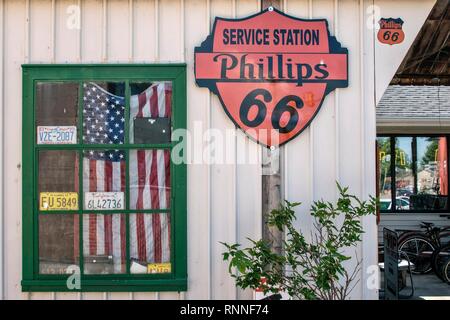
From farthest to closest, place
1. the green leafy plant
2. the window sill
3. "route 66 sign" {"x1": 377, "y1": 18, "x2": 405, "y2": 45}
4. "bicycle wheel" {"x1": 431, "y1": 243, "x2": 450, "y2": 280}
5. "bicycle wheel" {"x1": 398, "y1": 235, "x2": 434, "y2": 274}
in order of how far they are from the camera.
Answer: "bicycle wheel" {"x1": 398, "y1": 235, "x2": 434, "y2": 274} < "bicycle wheel" {"x1": 431, "y1": 243, "x2": 450, "y2": 280} < "route 66 sign" {"x1": 377, "y1": 18, "x2": 405, "y2": 45} < the window sill < the green leafy plant

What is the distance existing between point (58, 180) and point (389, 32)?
3.16 metres

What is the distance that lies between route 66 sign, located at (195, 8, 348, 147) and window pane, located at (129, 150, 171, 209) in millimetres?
725

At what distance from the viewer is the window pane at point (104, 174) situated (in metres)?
4.12

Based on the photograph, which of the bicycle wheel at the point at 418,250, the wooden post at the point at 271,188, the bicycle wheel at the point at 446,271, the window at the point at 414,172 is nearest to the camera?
the wooden post at the point at 271,188

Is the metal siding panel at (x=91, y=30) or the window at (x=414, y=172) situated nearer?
the metal siding panel at (x=91, y=30)

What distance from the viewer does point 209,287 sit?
4.10 m

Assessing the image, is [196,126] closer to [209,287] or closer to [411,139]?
[209,287]

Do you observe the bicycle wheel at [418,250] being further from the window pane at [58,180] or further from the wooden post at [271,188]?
the window pane at [58,180]

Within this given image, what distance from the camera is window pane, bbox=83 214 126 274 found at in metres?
4.10

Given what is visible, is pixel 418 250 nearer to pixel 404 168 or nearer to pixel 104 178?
pixel 404 168

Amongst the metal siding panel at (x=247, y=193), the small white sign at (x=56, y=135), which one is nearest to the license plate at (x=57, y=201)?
the small white sign at (x=56, y=135)

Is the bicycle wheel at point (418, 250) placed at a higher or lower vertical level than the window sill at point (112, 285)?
lower

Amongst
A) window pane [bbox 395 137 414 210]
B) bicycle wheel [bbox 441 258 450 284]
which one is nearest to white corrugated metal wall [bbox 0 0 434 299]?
bicycle wheel [bbox 441 258 450 284]

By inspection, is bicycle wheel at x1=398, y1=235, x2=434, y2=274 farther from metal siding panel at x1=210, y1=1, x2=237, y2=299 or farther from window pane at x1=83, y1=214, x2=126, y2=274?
window pane at x1=83, y1=214, x2=126, y2=274
